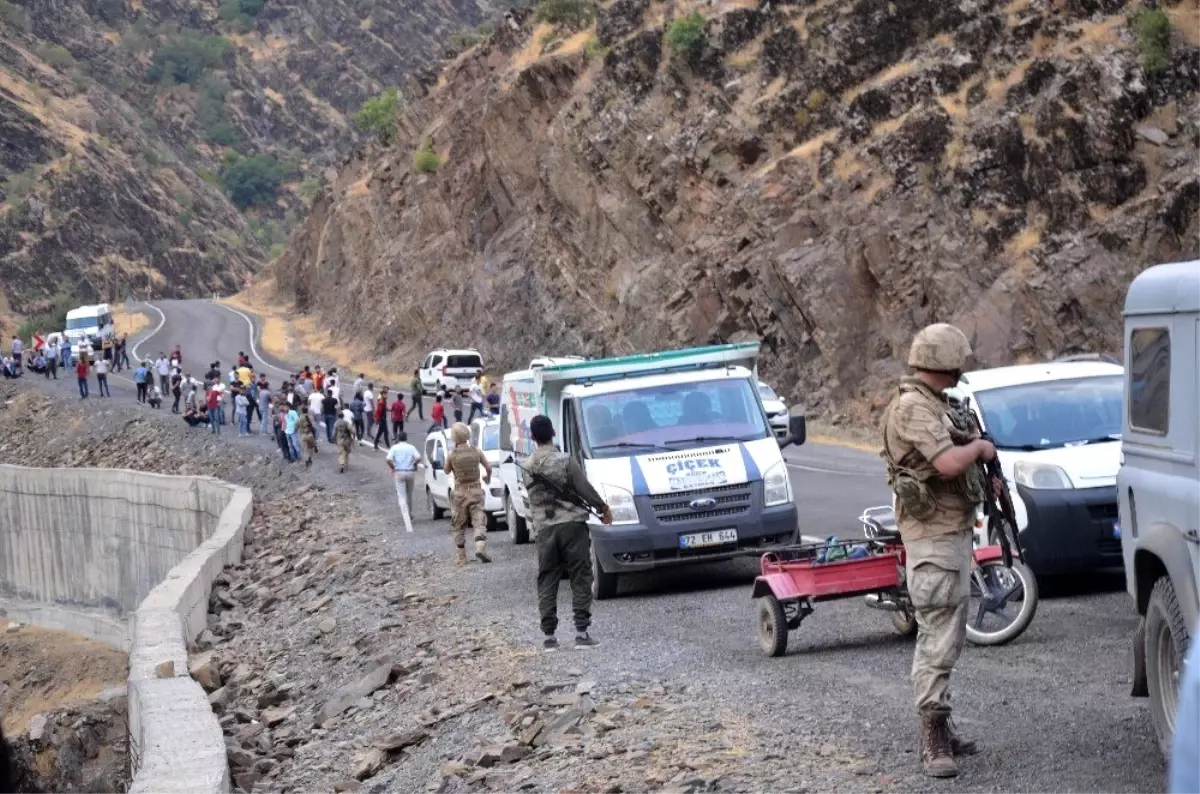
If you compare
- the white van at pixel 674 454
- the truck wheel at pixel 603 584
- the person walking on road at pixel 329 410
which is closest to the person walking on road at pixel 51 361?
the person walking on road at pixel 329 410

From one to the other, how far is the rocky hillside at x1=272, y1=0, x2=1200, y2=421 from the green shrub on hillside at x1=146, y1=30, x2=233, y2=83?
111 metres

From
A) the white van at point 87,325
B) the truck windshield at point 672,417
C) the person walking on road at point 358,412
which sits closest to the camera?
the truck windshield at point 672,417

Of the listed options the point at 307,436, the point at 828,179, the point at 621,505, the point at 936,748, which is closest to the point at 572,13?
the point at 828,179

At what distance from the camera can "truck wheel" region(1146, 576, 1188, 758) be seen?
6777mm

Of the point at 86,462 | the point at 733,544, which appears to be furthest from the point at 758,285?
the point at 733,544

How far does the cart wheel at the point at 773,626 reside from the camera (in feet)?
36.1

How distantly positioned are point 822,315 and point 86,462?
86.6 ft

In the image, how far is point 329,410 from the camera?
43.0 meters

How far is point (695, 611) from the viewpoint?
45.9ft

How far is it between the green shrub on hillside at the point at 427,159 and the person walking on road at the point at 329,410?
28496 mm

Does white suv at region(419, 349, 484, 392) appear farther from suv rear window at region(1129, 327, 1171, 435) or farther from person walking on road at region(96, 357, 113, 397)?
suv rear window at region(1129, 327, 1171, 435)

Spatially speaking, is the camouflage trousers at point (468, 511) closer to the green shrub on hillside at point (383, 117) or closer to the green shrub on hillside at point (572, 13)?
the green shrub on hillside at point (572, 13)

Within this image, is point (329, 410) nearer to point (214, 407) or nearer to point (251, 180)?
point (214, 407)

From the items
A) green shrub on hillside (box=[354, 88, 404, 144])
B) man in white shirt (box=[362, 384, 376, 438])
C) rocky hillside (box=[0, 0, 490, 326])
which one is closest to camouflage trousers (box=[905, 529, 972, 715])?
man in white shirt (box=[362, 384, 376, 438])
